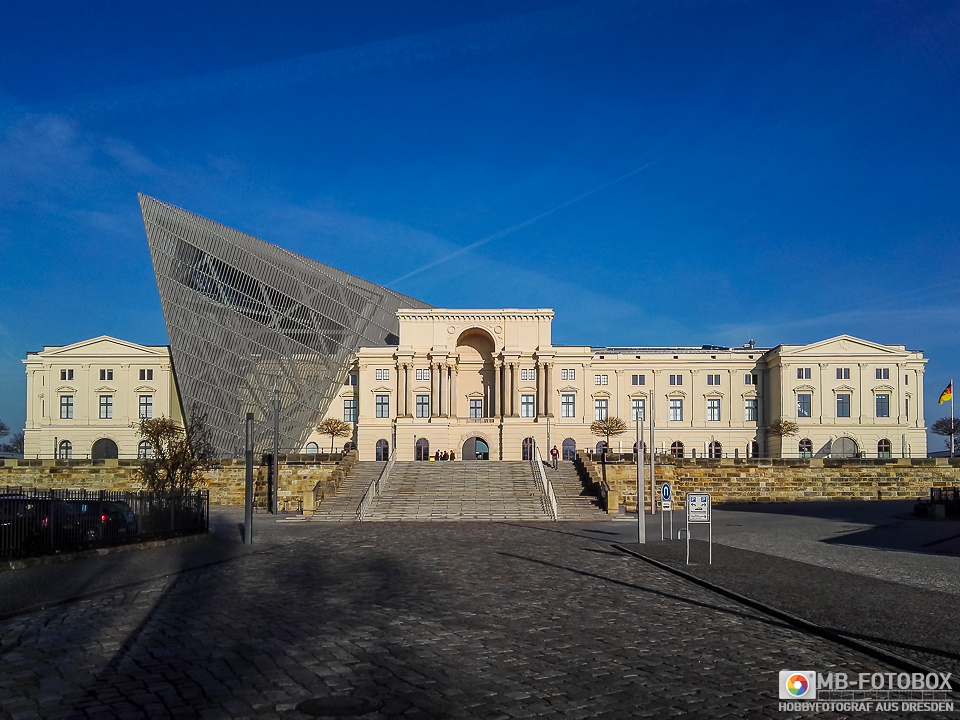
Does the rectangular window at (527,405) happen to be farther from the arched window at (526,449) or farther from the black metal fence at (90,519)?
the black metal fence at (90,519)

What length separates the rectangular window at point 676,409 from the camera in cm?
7650

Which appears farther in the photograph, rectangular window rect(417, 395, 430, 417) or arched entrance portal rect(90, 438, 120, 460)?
arched entrance portal rect(90, 438, 120, 460)

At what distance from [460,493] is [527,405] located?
2919cm

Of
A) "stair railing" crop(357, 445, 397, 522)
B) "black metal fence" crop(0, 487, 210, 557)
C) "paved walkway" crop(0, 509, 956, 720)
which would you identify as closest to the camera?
"paved walkway" crop(0, 509, 956, 720)

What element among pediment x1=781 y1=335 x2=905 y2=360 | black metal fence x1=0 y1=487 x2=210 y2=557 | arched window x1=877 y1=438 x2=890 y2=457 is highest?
pediment x1=781 y1=335 x2=905 y2=360

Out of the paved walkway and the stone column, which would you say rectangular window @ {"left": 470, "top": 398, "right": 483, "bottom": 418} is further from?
the paved walkway

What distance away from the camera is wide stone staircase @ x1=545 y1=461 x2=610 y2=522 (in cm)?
3838

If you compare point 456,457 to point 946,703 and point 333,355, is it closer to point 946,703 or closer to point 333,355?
point 333,355

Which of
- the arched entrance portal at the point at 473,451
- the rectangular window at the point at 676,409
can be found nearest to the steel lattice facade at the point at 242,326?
the arched entrance portal at the point at 473,451

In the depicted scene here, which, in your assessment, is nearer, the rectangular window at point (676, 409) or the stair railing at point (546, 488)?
the stair railing at point (546, 488)

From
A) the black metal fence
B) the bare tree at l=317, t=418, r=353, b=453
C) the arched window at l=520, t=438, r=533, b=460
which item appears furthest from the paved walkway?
the arched window at l=520, t=438, r=533, b=460

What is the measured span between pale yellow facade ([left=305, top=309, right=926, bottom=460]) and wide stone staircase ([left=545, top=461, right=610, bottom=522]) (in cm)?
2054

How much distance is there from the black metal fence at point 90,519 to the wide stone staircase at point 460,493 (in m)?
12.3

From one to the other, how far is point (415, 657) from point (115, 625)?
4732 mm
